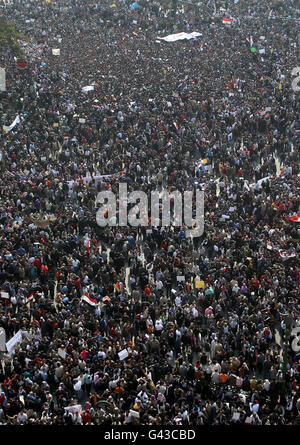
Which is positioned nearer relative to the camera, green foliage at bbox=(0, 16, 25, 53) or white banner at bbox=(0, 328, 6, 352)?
white banner at bbox=(0, 328, 6, 352)

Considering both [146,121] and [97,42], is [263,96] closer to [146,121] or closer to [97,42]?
[146,121]

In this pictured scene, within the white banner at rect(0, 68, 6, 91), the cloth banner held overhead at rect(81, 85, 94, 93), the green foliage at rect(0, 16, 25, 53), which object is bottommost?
the cloth banner held overhead at rect(81, 85, 94, 93)

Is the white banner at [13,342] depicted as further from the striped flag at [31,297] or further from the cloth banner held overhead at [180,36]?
the cloth banner held overhead at [180,36]

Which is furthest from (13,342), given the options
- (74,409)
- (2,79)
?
(2,79)

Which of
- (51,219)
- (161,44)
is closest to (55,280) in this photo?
(51,219)

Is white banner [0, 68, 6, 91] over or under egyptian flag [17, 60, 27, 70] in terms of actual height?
under

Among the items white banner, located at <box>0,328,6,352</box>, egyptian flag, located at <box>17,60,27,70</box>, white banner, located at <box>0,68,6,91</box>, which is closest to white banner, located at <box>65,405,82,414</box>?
white banner, located at <box>0,328,6,352</box>

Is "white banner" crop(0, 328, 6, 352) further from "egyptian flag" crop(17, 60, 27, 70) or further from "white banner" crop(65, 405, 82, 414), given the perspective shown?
"egyptian flag" crop(17, 60, 27, 70)
